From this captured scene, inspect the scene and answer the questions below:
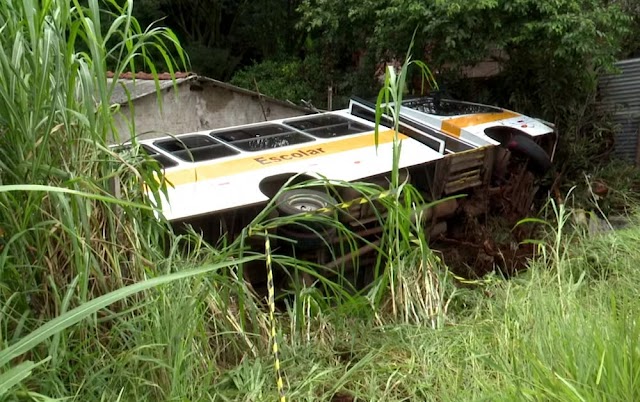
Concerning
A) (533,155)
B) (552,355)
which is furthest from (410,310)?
(533,155)

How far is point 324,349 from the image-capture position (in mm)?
2750

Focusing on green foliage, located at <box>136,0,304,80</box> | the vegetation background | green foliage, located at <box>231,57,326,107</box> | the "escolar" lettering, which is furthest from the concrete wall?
green foliage, located at <box>136,0,304,80</box>

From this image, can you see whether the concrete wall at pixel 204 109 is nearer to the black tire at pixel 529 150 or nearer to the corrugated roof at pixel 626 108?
the black tire at pixel 529 150

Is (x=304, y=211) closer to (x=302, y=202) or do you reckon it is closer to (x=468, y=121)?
(x=302, y=202)

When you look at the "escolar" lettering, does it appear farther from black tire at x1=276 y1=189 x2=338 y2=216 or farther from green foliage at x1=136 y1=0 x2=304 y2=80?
green foliage at x1=136 y1=0 x2=304 y2=80

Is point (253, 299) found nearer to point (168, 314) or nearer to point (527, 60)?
point (168, 314)

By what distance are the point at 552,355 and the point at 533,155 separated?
4389 millimetres

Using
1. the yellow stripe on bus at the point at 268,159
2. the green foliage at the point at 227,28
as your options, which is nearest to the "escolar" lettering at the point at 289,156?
the yellow stripe on bus at the point at 268,159

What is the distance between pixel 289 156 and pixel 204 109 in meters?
3.57

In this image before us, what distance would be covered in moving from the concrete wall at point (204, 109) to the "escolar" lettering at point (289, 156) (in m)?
3.03

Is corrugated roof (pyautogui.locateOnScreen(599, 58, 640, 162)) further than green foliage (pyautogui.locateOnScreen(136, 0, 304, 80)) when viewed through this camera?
No

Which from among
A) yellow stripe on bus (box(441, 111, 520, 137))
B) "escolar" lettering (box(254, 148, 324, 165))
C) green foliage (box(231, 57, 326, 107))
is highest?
"escolar" lettering (box(254, 148, 324, 165))

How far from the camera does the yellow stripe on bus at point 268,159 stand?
4.62m

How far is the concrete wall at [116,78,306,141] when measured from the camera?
26.0 ft
